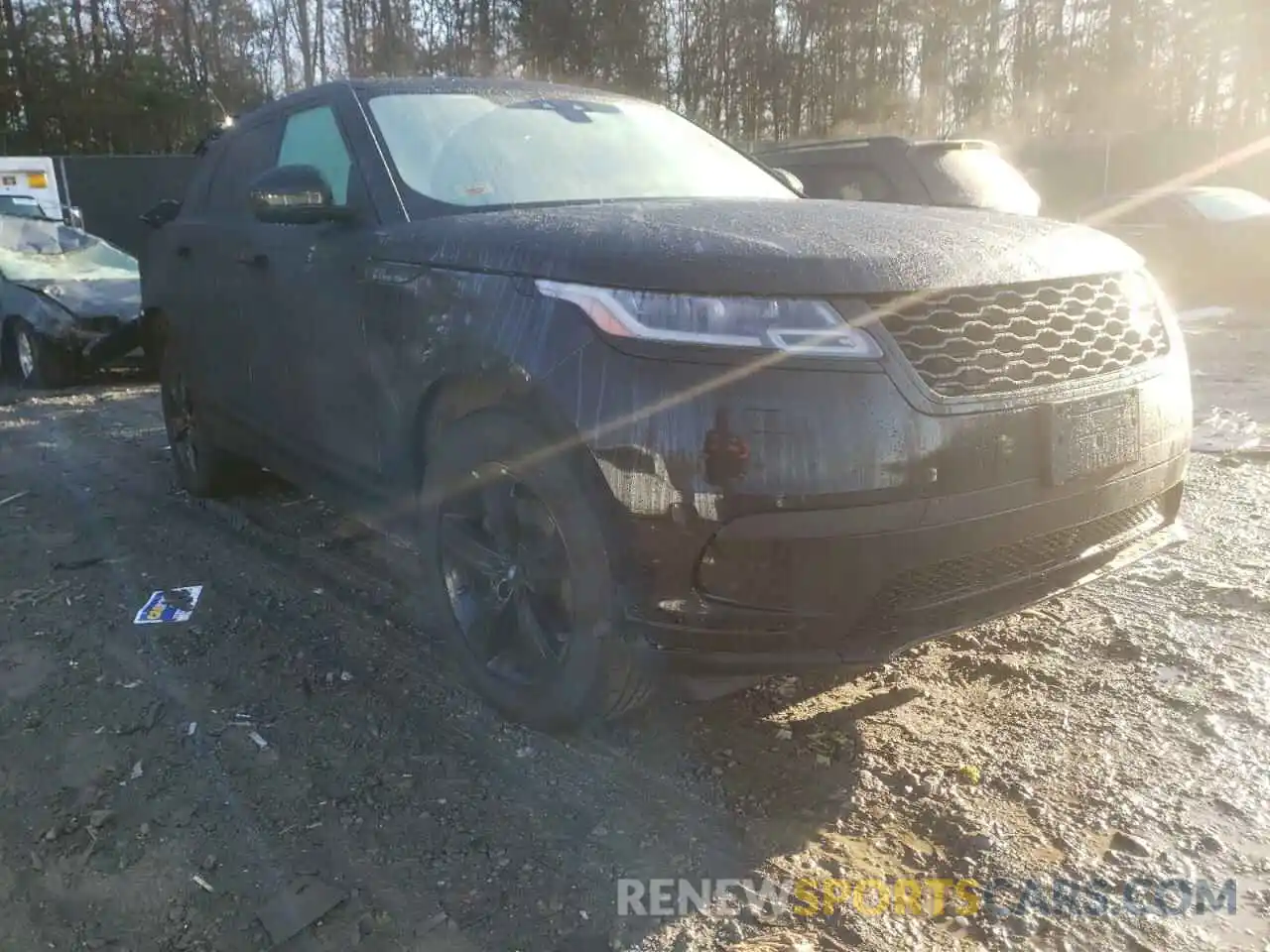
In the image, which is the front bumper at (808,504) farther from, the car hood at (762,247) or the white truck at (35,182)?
the white truck at (35,182)

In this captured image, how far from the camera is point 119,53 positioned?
2705 cm

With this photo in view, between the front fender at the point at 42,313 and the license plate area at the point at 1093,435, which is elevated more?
the license plate area at the point at 1093,435

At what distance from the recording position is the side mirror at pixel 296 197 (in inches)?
120

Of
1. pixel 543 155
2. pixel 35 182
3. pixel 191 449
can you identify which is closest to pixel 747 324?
pixel 543 155

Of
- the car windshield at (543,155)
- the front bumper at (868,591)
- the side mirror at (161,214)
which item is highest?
the car windshield at (543,155)

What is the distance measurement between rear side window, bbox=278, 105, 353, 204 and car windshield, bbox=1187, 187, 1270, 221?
1199 cm

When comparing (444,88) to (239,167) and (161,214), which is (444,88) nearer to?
(239,167)

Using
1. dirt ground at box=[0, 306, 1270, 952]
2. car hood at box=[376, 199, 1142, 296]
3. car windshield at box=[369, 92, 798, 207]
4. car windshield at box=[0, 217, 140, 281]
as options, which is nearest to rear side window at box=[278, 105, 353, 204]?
car windshield at box=[369, 92, 798, 207]

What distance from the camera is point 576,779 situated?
2.56m

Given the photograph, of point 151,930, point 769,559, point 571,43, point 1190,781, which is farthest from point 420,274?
point 571,43

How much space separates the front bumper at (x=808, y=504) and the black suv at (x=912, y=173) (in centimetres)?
499

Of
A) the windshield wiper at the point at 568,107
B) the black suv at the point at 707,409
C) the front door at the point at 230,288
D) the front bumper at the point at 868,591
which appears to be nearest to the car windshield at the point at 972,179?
the windshield wiper at the point at 568,107

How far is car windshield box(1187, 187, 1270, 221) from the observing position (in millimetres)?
12438

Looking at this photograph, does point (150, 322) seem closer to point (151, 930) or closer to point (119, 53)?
point (151, 930)
